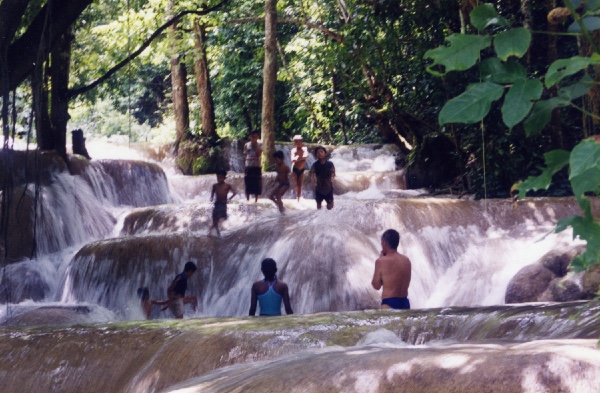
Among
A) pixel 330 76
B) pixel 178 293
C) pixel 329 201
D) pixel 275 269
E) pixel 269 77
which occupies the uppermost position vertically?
pixel 330 76

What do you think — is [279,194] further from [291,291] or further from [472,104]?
[472,104]

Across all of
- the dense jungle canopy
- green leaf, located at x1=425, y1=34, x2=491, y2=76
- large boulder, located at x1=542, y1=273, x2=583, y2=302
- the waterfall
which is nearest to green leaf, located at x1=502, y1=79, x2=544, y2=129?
green leaf, located at x1=425, y1=34, x2=491, y2=76

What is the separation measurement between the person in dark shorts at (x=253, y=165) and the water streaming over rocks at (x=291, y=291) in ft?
1.47

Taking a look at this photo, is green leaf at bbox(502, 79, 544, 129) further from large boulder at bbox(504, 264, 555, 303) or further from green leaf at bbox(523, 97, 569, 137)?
large boulder at bbox(504, 264, 555, 303)

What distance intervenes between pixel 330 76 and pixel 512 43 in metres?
25.7

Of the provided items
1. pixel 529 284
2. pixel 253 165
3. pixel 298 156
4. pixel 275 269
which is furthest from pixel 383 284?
pixel 253 165

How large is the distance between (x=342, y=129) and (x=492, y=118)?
36.9 ft

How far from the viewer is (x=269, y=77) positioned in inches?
871

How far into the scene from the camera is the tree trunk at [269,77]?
21359 mm

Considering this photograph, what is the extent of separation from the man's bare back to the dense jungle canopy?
2.00 meters

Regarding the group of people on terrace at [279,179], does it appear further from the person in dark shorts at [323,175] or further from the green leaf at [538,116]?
the green leaf at [538,116]

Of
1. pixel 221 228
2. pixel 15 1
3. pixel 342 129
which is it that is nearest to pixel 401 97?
pixel 342 129

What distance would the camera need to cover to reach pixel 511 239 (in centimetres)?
1351

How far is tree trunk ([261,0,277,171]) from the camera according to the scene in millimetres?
21359
